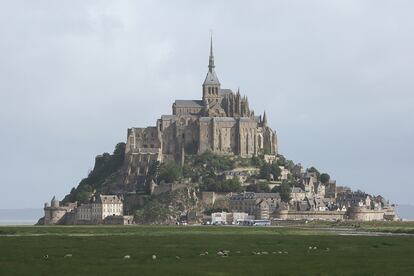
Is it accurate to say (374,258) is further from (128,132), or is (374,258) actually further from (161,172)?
(128,132)

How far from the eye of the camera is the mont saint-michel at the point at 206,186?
176250 mm

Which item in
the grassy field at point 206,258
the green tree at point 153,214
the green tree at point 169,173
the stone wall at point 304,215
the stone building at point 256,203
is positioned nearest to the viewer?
the grassy field at point 206,258

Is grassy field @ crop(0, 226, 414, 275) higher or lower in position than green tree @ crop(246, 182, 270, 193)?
lower

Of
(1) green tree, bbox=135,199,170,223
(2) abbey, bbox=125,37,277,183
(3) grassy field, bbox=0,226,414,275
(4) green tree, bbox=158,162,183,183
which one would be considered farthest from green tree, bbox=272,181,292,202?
(3) grassy field, bbox=0,226,414,275

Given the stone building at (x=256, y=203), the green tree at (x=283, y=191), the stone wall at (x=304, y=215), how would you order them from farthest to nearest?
1. the green tree at (x=283, y=191)
2. the stone building at (x=256, y=203)
3. the stone wall at (x=304, y=215)

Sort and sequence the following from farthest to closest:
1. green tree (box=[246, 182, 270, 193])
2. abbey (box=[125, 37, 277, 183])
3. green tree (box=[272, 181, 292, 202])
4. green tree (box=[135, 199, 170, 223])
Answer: abbey (box=[125, 37, 277, 183]), green tree (box=[246, 182, 270, 193]), green tree (box=[272, 181, 292, 202]), green tree (box=[135, 199, 170, 223])

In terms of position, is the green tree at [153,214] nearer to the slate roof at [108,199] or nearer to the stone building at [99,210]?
the stone building at [99,210]

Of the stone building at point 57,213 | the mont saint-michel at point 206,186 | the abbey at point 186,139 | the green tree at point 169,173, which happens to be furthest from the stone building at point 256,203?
the stone building at point 57,213

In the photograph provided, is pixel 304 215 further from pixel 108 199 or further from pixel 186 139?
pixel 108 199

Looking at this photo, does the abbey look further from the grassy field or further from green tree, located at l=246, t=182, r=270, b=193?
the grassy field

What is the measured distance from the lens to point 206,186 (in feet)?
602

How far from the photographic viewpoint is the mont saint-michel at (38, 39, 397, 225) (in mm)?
176250

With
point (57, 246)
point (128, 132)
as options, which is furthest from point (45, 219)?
point (57, 246)

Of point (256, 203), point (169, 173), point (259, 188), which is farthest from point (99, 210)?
point (259, 188)
